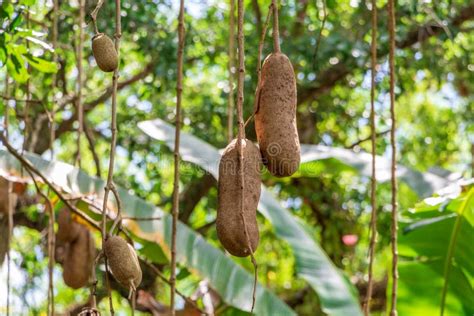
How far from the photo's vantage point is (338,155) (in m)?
3.37

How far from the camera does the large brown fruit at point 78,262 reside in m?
2.41

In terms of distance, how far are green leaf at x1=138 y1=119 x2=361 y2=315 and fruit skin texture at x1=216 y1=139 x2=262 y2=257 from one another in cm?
175

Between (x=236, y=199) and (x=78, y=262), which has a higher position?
(x=236, y=199)

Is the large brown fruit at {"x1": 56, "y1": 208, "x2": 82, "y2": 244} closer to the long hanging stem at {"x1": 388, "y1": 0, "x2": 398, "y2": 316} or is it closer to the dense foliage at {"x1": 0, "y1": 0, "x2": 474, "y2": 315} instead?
the dense foliage at {"x1": 0, "y1": 0, "x2": 474, "y2": 315}

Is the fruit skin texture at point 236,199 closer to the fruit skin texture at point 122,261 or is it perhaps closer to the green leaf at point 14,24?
the fruit skin texture at point 122,261

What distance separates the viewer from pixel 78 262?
2418 mm

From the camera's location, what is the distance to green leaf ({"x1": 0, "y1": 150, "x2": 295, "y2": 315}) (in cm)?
274

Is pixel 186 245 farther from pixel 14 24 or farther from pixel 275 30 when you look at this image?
pixel 275 30

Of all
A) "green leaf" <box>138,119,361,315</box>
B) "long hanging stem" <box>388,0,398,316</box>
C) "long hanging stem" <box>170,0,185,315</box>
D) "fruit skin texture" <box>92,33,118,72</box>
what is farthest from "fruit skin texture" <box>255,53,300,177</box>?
"green leaf" <box>138,119,361,315</box>

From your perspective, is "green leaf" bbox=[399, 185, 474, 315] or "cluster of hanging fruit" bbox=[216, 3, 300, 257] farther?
"green leaf" bbox=[399, 185, 474, 315]

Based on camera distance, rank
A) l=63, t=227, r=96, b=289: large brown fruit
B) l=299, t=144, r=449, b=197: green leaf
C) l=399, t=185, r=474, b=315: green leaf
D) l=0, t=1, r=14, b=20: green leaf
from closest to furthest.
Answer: l=0, t=1, r=14, b=20: green leaf, l=63, t=227, r=96, b=289: large brown fruit, l=399, t=185, r=474, b=315: green leaf, l=299, t=144, r=449, b=197: green leaf

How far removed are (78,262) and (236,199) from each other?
1.38 metres

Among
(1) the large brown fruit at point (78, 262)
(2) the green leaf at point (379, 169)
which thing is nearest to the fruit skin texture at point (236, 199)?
(1) the large brown fruit at point (78, 262)

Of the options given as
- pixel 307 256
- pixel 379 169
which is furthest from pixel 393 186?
pixel 379 169
